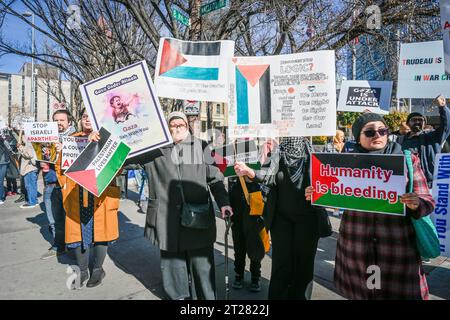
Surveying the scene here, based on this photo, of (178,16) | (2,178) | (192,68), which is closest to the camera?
(192,68)

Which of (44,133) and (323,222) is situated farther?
(44,133)

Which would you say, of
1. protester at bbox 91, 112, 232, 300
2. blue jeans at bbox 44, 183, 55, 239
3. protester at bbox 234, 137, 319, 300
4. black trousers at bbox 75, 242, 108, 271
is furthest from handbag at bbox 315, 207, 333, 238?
blue jeans at bbox 44, 183, 55, 239

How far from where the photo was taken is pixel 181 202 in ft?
9.72

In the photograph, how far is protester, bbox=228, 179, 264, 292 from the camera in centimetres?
341

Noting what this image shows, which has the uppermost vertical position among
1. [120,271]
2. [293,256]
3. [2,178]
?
[2,178]

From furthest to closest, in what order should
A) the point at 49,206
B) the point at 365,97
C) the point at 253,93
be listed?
1. the point at 365,97
2. the point at 49,206
3. the point at 253,93

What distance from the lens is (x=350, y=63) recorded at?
901 centimetres

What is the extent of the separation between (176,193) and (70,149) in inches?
62.0

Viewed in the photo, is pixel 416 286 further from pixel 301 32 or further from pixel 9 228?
pixel 9 228

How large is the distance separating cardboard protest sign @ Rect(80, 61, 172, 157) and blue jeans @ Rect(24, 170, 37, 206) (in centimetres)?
571

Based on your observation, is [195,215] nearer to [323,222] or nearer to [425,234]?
[323,222]

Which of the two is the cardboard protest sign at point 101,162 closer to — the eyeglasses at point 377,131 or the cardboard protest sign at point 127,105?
the cardboard protest sign at point 127,105

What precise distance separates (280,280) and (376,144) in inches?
57.3

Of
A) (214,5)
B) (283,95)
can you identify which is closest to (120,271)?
(283,95)
